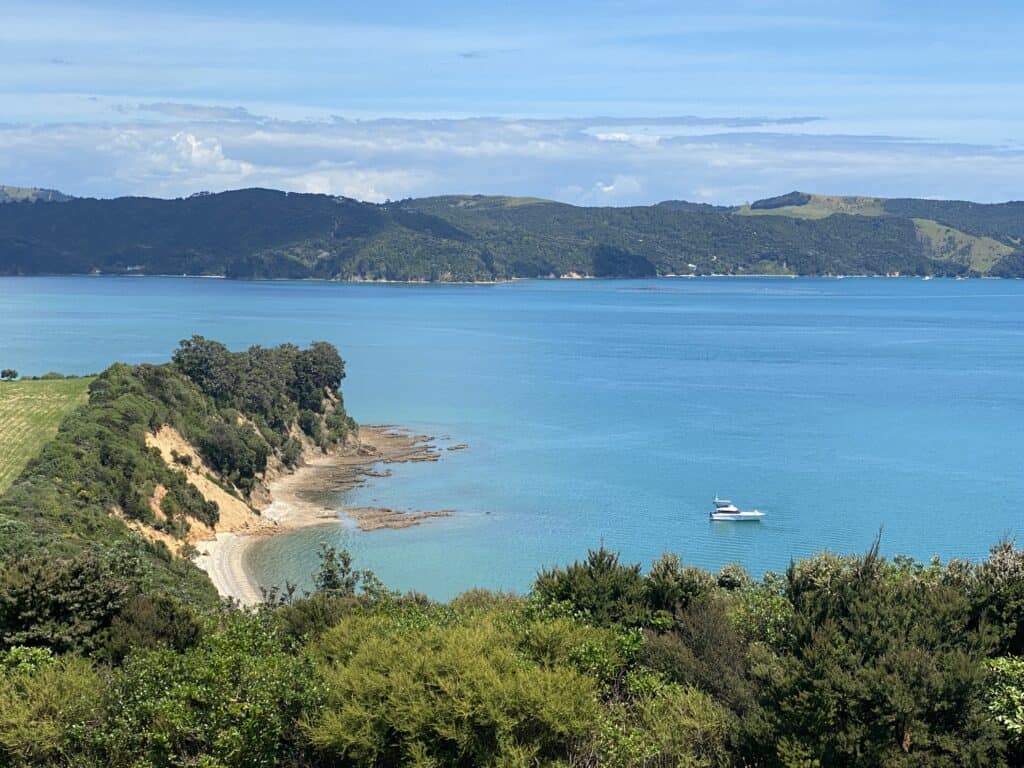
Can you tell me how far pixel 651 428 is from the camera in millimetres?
78625

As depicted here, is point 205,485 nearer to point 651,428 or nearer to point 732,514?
point 732,514

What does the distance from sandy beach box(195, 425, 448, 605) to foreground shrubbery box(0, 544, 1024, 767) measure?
25377 millimetres

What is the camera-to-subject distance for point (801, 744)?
14.4 meters

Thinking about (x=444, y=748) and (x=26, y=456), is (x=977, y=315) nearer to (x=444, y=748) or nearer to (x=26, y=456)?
(x=26, y=456)

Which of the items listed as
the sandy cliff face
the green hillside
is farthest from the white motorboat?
the green hillside

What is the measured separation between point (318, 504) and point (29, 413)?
14532 millimetres

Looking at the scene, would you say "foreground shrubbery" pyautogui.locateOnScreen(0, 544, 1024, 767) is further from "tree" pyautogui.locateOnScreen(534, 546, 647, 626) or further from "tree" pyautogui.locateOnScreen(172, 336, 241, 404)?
"tree" pyautogui.locateOnScreen(172, 336, 241, 404)

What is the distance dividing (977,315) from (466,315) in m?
79.1

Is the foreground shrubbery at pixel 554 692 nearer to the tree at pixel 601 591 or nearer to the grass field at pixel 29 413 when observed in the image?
the tree at pixel 601 591

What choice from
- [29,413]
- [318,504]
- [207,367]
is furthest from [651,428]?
[29,413]

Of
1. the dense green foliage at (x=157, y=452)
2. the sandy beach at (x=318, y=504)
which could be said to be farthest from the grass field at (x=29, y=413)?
the sandy beach at (x=318, y=504)

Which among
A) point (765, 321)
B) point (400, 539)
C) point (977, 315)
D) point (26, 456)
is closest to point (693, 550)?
point (400, 539)

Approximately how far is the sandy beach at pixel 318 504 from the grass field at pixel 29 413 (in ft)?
27.0

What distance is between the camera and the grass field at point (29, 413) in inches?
1880
